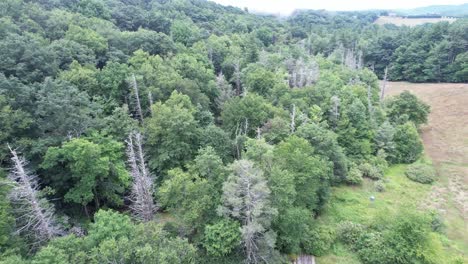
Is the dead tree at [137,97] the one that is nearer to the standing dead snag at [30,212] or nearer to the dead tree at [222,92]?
the dead tree at [222,92]

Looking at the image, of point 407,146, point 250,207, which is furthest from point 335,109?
point 250,207

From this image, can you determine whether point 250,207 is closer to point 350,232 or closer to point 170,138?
point 170,138

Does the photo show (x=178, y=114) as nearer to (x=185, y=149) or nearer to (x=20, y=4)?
(x=185, y=149)

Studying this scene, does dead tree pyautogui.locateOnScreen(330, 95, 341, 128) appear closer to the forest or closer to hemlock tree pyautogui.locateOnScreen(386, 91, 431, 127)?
the forest

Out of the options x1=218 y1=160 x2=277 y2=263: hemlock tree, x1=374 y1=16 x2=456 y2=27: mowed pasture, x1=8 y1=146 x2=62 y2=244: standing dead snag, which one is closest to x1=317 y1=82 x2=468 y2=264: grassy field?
x1=218 y1=160 x2=277 y2=263: hemlock tree

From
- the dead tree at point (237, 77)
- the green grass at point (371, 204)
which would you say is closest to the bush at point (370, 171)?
the green grass at point (371, 204)

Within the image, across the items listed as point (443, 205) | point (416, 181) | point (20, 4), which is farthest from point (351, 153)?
point (20, 4)

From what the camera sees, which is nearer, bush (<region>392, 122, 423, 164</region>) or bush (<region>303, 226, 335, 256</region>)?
bush (<region>303, 226, 335, 256</region>)

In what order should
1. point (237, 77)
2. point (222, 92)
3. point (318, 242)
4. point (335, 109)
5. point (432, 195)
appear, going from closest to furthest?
point (318, 242)
point (432, 195)
point (335, 109)
point (222, 92)
point (237, 77)
